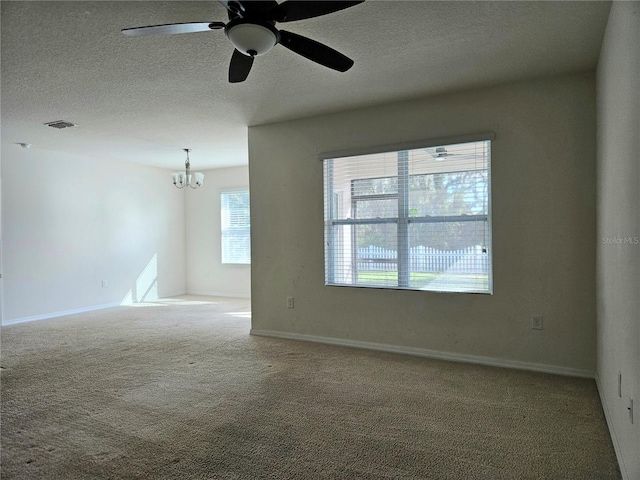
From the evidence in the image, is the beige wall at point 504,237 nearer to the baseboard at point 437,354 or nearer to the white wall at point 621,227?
the baseboard at point 437,354

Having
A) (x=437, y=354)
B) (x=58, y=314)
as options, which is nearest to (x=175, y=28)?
(x=437, y=354)

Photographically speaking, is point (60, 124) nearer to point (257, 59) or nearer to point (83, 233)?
point (83, 233)

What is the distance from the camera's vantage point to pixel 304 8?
1930 millimetres

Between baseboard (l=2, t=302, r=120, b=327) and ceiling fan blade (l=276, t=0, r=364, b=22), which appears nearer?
ceiling fan blade (l=276, t=0, r=364, b=22)

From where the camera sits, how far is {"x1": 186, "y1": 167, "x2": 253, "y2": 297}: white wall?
786 cm

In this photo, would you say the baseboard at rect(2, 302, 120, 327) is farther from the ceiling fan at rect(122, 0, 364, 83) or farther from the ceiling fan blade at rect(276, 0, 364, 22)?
the ceiling fan blade at rect(276, 0, 364, 22)

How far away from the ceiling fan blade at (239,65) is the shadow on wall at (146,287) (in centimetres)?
575

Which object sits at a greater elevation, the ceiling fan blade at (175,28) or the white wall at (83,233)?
the ceiling fan blade at (175,28)

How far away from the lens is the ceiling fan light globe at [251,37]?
2053 mm

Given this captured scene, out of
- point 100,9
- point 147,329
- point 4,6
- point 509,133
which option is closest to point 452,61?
point 509,133

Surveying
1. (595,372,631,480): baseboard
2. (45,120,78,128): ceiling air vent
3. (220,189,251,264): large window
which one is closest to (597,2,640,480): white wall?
(595,372,631,480): baseboard

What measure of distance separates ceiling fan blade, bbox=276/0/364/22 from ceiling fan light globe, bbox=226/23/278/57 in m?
0.11

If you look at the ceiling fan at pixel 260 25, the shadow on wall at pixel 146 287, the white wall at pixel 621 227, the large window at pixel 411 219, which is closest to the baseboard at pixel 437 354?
the white wall at pixel 621 227

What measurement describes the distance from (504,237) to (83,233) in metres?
6.03
